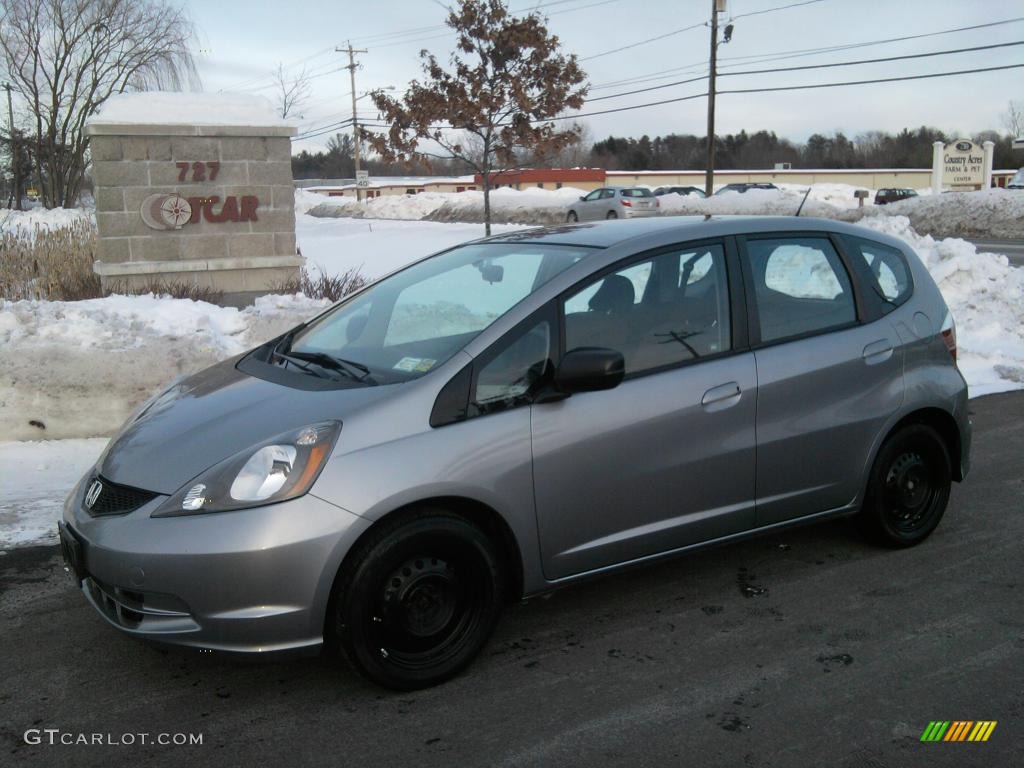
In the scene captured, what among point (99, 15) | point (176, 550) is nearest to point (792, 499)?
point (176, 550)

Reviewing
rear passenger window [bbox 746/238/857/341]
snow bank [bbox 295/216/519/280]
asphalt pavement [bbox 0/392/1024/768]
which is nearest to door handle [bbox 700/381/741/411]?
rear passenger window [bbox 746/238/857/341]

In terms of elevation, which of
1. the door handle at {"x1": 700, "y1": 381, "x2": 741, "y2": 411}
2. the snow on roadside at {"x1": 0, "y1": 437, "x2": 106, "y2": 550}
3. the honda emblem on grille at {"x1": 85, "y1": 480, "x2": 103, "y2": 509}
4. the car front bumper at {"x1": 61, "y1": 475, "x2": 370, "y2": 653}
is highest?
the door handle at {"x1": 700, "y1": 381, "x2": 741, "y2": 411}

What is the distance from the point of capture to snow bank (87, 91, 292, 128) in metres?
10.2

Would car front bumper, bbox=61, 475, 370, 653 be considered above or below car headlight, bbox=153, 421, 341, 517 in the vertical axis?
→ below

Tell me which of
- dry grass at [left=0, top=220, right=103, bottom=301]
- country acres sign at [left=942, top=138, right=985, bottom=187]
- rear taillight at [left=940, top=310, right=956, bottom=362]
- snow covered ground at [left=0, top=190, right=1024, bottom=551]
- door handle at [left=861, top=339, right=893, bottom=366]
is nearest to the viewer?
door handle at [left=861, top=339, right=893, bottom=366]

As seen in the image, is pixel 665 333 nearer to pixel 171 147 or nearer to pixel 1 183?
pixel 171 147

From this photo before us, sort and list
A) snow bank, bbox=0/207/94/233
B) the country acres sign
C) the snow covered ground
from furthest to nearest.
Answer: the country acres sign, snow bank, bbox=0/207/94/233, the snow covered ground

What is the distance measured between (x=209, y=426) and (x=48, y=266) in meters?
7.99

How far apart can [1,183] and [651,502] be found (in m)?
57.3

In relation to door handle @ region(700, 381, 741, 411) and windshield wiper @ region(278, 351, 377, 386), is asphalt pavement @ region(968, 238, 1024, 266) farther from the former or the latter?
windshield wiper @ region(278, 351, 377, 386)

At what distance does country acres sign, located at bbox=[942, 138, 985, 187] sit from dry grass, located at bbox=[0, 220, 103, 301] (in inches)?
1446

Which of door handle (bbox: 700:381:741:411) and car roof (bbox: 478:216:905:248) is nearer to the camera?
door handle (bbox: 700:381:741:411)

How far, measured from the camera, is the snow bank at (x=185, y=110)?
1016 centimetres

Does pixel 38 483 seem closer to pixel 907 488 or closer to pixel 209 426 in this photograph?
pixel 209 426
